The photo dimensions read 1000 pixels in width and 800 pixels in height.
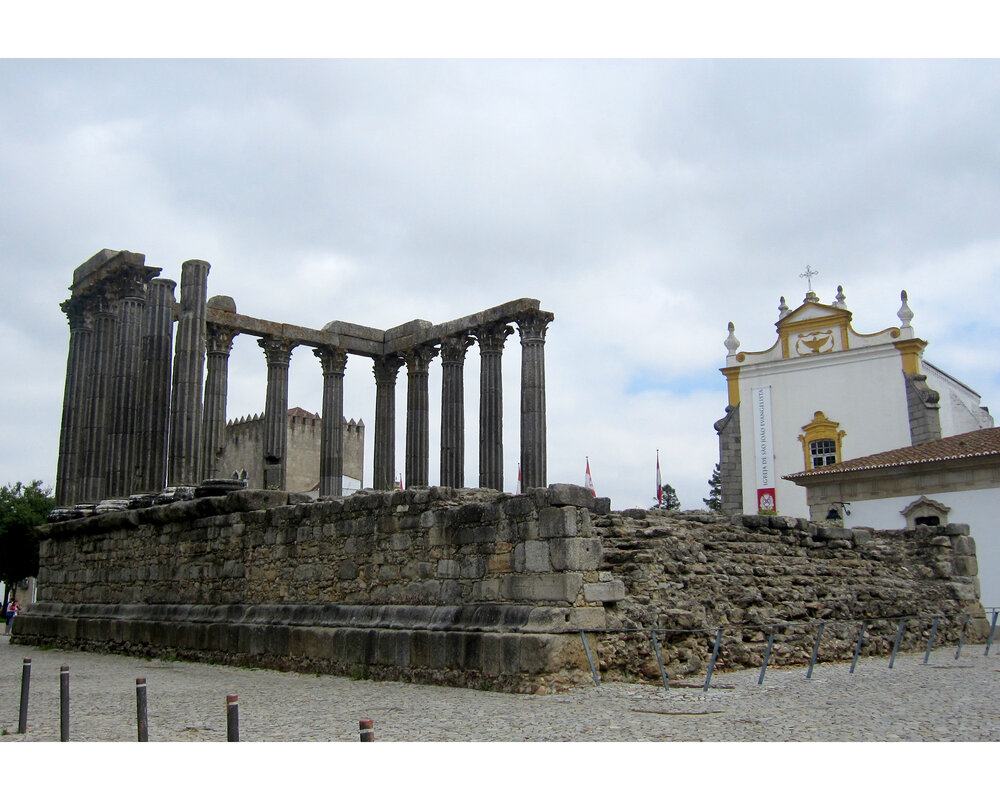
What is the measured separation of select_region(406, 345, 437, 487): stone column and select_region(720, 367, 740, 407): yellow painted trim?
42.8ft

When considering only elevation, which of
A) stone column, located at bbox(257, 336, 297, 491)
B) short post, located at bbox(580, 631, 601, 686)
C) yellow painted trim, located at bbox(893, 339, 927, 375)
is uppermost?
yellow painted trim, located at bbox(893, 339, 927, 375)

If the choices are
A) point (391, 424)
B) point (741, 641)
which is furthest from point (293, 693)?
point (391, 424)

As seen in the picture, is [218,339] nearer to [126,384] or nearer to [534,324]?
[126,384]

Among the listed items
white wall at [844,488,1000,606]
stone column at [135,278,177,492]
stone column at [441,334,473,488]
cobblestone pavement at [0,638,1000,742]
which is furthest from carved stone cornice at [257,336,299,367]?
white wall at [844,488,1000,606]

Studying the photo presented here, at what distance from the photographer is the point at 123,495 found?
20.3 metres

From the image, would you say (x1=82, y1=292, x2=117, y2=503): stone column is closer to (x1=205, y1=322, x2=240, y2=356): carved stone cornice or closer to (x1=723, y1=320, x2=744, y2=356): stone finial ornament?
(x1=205, y1=322, x2=240, y2=356): carved stone cornice

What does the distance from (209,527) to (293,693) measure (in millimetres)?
6574

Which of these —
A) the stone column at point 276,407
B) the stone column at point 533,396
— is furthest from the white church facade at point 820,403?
the stone column at point 276,407

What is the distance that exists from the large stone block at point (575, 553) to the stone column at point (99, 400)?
14.7 metres

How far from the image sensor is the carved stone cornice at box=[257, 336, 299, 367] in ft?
85.1

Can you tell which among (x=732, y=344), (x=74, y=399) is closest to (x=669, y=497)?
(x=732, y=344)

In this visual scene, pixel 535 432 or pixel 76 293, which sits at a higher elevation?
pixel 76 293

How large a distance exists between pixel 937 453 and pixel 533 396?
9.87m

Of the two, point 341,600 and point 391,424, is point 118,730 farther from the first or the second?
point 391,424
